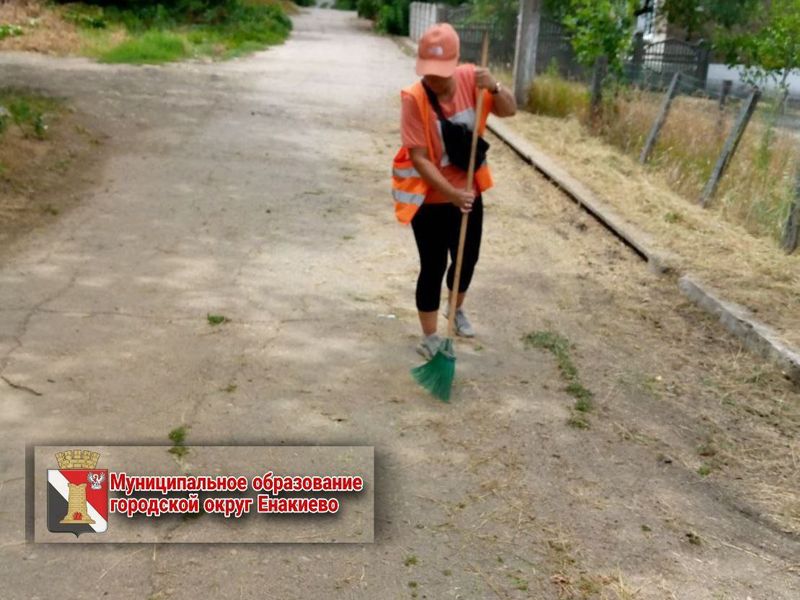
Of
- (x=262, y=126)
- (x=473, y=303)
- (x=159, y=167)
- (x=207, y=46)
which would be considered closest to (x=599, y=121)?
(x=262, y=126)

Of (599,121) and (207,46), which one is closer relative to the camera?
(599,121)

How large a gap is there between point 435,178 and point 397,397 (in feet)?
3.71

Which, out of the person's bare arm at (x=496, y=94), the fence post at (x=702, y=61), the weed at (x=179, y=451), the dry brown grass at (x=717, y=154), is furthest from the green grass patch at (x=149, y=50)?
the weed at (x=179, y=451)

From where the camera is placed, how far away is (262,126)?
12211mm

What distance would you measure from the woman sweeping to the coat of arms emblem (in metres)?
1.90

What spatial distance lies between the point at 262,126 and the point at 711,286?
7.67 m

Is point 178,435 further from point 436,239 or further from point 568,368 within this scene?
point 568,368

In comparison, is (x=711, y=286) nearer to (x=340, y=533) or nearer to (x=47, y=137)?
(x=340, y=533)

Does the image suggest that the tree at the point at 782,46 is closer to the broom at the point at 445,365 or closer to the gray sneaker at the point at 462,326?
the gray sneaker at the point at 462,326

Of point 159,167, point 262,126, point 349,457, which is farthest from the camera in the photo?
point 262,126

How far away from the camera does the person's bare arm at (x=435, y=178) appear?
437 cm

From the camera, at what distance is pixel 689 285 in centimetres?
627

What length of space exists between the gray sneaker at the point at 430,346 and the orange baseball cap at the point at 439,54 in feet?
4.87

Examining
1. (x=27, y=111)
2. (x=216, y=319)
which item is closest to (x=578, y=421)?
(x=216, y=319)
